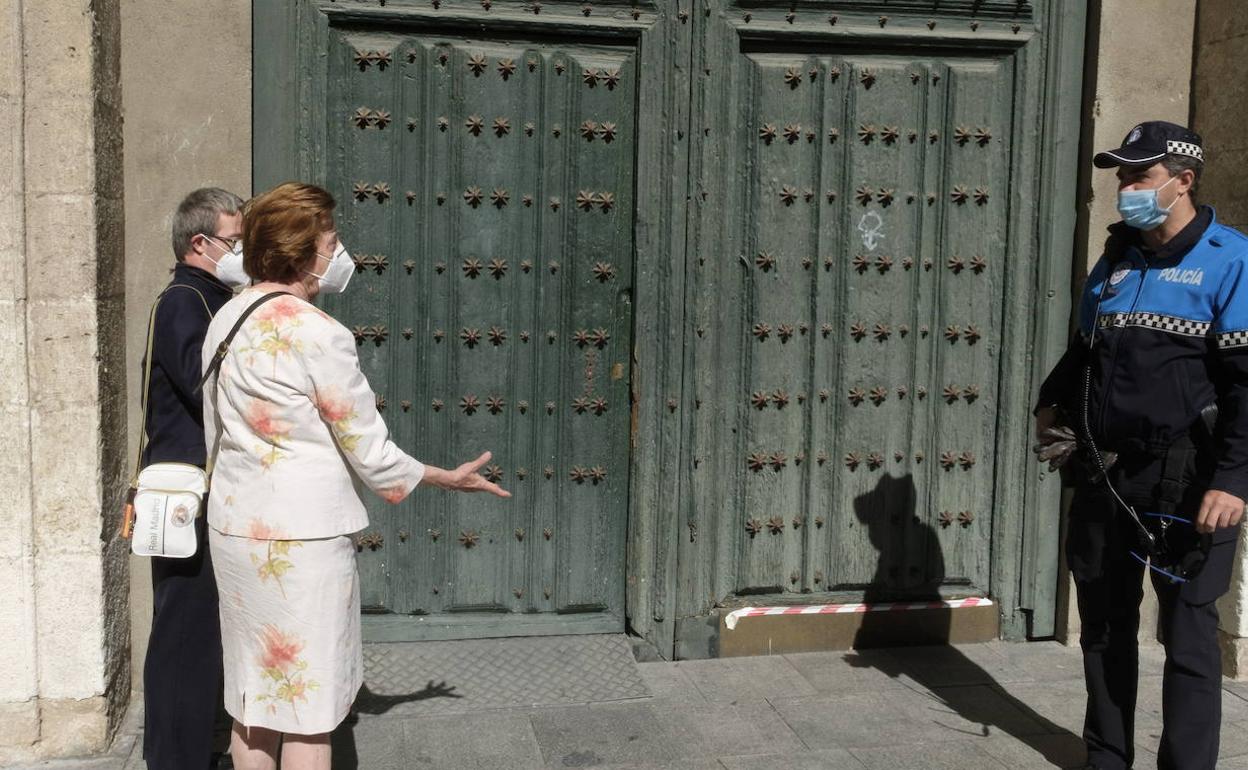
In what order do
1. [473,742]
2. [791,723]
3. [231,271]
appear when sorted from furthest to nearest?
1. [791,723]
2. [473,742]
3. [231,271]

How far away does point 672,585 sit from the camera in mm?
5102

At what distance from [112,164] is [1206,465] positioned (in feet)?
11.9

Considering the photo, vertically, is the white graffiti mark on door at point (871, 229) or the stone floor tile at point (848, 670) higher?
the white graffiti mark on door at point (871, 229)

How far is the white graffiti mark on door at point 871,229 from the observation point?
5125 millimetres

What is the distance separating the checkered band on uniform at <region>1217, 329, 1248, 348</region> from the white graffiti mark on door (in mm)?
1796

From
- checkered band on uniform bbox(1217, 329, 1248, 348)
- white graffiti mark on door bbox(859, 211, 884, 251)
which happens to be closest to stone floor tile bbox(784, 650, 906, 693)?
white graffiti mark on door bbox(859, 211, 884, 251)

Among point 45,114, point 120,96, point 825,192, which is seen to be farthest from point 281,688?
point 825,192

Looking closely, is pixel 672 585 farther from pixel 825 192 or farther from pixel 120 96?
pixel 120 96

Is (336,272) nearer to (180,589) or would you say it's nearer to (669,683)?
(180,589)

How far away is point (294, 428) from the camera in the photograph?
117 inches

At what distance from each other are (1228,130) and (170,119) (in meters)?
4.05

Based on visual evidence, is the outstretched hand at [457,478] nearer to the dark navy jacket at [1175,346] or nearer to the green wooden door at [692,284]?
the green wooden door at [692,284]

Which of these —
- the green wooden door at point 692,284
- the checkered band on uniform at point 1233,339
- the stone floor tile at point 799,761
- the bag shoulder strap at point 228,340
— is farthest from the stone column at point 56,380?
the checkered band on uniform at point 1233,339

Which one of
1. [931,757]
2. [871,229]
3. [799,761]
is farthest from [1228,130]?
[799,761]
